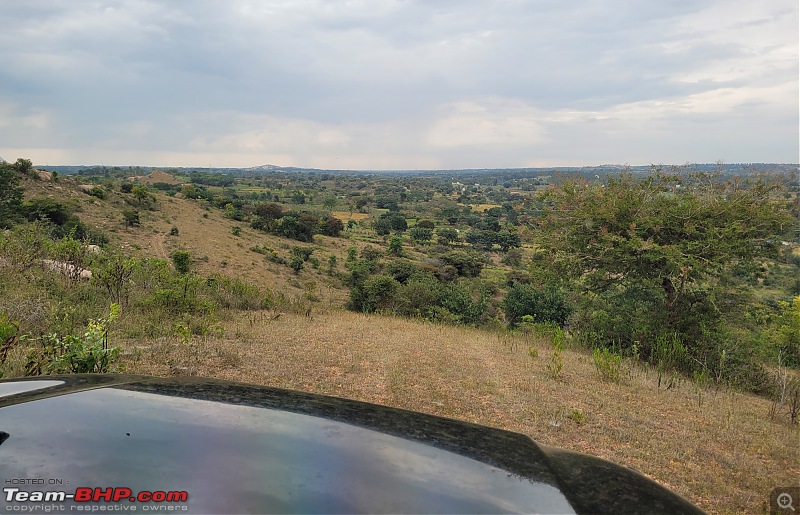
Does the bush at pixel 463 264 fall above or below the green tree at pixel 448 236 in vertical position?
below

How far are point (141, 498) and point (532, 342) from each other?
9971 millimetres

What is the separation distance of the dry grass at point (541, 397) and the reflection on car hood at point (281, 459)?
283cm

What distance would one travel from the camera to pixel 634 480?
1.39m

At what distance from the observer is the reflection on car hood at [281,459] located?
1059 mm

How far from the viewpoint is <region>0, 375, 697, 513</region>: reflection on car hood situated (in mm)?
1059

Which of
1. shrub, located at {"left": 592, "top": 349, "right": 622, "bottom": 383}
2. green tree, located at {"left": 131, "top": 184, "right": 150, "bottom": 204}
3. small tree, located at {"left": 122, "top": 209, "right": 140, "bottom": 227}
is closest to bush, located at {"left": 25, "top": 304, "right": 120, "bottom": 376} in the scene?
shrub, located at {"left": 592, "top": 349, "right": 622, "bottom": 383}

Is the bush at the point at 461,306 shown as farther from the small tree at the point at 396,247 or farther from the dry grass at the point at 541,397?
the small tree at the point at 396,247

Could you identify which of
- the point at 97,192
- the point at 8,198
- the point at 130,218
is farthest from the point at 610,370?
the point at 97,192

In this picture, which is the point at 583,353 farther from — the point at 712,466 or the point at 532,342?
the point at 712,466

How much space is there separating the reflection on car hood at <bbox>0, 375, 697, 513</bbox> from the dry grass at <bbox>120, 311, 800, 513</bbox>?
2.83 metres

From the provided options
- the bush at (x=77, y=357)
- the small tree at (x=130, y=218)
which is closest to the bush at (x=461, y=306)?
the bush at (x=77, y=357)

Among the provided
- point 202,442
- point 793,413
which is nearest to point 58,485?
point 202,442

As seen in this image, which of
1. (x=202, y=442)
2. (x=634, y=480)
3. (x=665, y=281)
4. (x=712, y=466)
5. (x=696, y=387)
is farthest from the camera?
(x=665, y=281)

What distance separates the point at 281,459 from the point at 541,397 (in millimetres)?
4887
